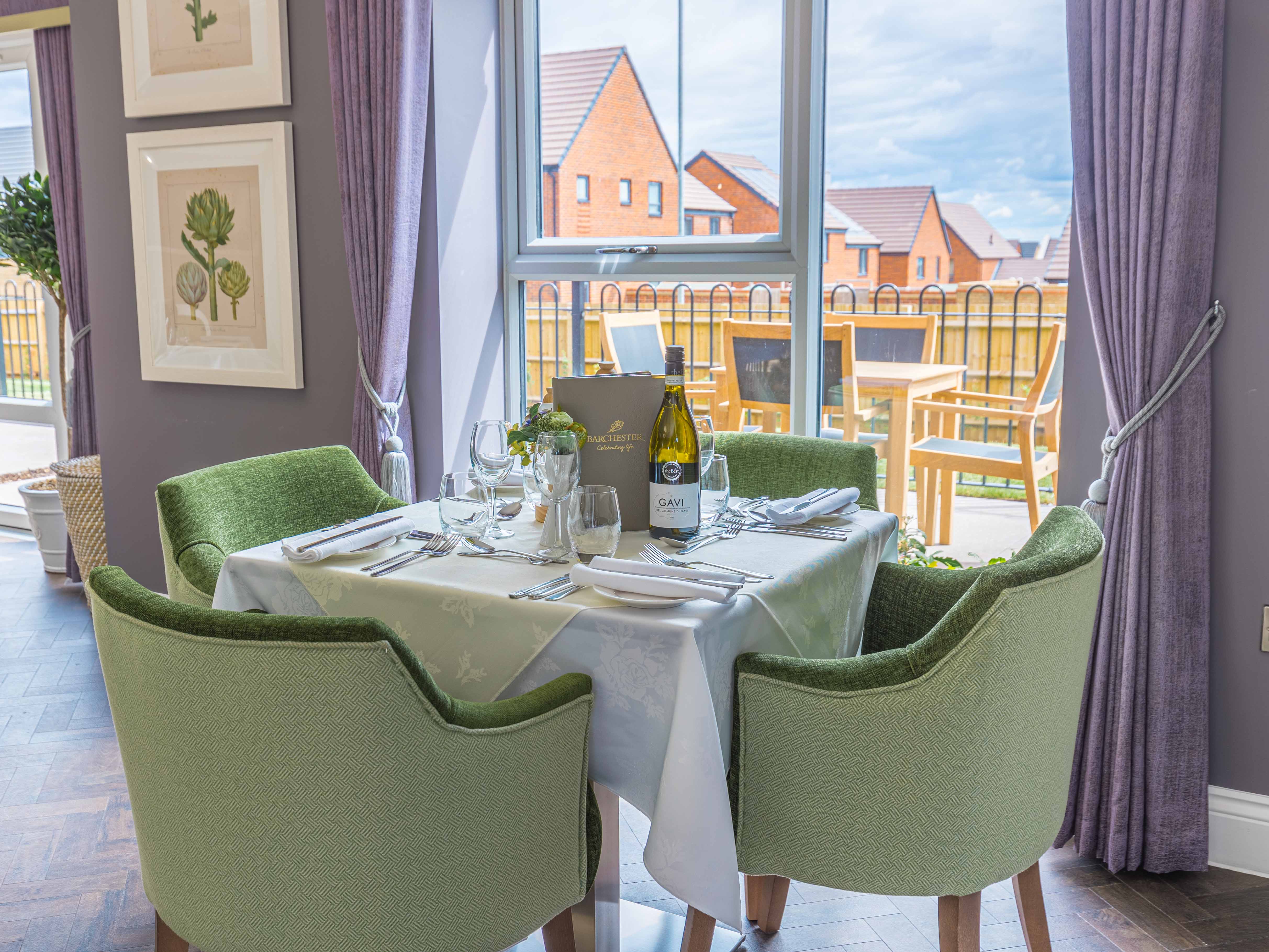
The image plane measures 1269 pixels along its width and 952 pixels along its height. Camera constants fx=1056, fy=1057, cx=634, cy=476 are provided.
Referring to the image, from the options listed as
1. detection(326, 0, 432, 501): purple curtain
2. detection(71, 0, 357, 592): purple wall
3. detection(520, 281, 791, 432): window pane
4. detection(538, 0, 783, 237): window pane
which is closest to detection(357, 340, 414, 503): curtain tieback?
detection(326, 0, 432, 501): purple curtain

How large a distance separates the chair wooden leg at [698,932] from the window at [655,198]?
223cm

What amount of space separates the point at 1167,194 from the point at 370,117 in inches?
84.9

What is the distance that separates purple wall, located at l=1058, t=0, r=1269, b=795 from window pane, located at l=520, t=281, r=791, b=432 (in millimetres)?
1186

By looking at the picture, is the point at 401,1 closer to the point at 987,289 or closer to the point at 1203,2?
the point at 987,289

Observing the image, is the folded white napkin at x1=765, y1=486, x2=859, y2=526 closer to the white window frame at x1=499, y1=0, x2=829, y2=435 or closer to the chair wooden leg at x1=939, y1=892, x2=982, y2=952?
the chair wooden leg at x1=939, y1=892, x2=982, y2=952

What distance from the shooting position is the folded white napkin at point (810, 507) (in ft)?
6.45

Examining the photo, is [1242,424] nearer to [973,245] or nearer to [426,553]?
[973,245]

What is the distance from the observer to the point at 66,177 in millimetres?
4316

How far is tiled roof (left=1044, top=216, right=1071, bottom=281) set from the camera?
8.94ft

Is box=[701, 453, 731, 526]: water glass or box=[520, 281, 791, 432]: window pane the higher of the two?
box=[520, 281, 791, 432]: window pane

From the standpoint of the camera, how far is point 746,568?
171 centimetres

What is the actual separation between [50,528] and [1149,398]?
438 cm

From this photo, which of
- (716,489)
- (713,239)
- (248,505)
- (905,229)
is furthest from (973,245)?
(248,505)

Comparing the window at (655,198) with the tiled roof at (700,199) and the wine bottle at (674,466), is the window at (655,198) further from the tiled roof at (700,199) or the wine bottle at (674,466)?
the wine bottle at (674,466)
